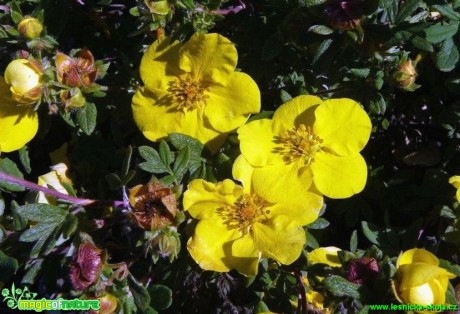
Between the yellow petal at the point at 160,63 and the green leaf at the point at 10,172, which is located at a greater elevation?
the yellow petal at the point at 160,63

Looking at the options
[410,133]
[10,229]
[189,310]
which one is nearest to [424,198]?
[410,133]

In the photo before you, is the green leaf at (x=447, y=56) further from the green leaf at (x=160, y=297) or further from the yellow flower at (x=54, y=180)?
the yellow flower at (x=54, y=180)


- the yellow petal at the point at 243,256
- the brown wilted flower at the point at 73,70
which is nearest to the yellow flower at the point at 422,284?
the yellow petal at the point at 243,256

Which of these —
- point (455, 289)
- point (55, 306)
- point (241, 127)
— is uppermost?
point (241, 127)

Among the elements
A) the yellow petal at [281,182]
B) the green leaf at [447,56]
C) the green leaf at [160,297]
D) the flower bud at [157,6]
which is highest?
the flower bud at [157,6]

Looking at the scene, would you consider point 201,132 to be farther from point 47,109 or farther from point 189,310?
point 189,310

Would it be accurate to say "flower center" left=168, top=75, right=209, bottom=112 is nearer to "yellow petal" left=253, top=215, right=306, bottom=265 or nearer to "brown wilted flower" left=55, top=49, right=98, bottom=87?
"brown wilted flower" left=55, top=49, right=98, bottom=87
